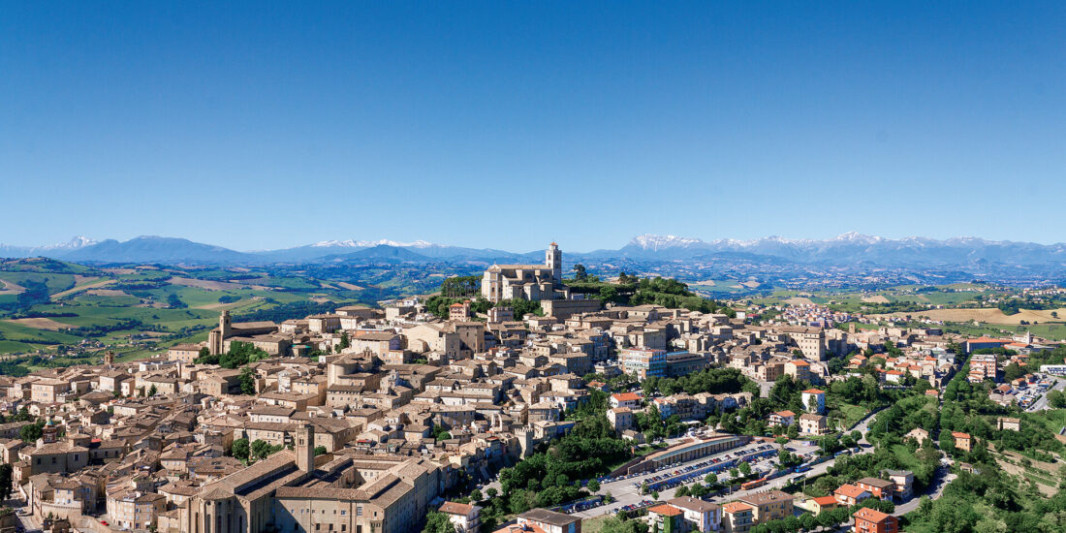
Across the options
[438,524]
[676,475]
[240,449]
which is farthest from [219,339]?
[676,475]

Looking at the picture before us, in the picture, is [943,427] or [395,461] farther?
[943,427]

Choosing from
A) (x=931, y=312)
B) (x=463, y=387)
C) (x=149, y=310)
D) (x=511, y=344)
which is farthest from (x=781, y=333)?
(x=149, y=310)

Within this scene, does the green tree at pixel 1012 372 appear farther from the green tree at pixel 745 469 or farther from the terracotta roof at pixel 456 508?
the terracotta roof at pixel 456 508

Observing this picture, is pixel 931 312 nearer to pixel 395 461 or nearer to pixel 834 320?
pixel 834 320

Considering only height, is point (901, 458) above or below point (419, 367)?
below

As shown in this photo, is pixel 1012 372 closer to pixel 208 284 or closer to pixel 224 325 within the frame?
pixel 224 325

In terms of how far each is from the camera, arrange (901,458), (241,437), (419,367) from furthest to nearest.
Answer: (419,367) < (901,458) < (241,437)
